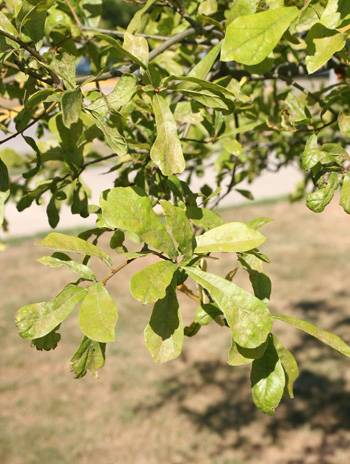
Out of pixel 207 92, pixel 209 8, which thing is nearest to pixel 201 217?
pixel 207 92

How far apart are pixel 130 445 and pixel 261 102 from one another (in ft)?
9.37

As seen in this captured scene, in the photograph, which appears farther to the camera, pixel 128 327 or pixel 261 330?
pixel 128 327

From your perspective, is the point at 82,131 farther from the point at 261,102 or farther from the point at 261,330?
the point at 261,102

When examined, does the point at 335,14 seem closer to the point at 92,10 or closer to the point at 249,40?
the point at 249,40

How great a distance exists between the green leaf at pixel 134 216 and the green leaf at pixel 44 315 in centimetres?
13

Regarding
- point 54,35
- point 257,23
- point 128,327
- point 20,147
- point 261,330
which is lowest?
point 20,147

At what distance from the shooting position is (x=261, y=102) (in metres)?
1.89

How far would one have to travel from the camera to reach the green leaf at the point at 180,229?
0.85 meters

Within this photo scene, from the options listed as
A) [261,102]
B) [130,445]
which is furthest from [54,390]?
[261,102]

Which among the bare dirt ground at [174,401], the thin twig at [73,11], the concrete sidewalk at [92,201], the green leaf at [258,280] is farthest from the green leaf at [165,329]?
the concrete sidewalk at [92,201]

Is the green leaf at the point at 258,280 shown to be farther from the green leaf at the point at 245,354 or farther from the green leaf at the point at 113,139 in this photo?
the green leaf at the point at 113,139

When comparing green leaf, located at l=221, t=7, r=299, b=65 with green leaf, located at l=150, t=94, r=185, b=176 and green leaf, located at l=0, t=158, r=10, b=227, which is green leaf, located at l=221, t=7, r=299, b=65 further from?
green leaf, located at l=0, t=158, r=10, b=227

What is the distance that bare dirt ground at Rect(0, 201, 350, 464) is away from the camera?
3855 millimetres

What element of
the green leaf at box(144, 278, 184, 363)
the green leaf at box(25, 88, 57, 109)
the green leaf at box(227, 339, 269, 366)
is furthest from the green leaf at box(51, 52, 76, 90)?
the green leaf at box(227, 339, 269, 366)
